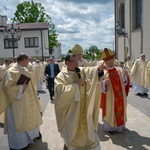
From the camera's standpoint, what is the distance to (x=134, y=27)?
21422 mm

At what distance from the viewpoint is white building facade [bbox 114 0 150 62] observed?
1816cm

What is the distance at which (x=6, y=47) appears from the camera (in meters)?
38.8

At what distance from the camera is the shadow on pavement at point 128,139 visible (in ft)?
17.4

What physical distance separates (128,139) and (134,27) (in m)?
17.1

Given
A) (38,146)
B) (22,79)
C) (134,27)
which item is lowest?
(38,146)

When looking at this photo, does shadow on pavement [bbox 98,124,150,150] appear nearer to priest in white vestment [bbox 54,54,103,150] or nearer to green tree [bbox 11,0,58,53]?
priest in white vestment [bbox 54,54,103,150]

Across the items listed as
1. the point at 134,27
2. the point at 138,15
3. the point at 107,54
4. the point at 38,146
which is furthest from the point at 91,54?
the point at 134,27

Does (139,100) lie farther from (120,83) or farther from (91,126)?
(91,126)

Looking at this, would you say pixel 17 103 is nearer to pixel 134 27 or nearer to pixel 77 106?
pixel 77 106

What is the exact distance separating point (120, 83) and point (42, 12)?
3968 centimetres

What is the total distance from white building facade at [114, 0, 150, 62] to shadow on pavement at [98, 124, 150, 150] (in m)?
11.7

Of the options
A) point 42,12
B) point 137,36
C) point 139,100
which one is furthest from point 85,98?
point 42,12

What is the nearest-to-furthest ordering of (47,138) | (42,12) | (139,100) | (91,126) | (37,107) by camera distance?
1. (91,126)
2. (37,107)
3. (47,138)
4. (139,100)
5. (42,12)

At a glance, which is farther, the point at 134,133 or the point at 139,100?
the point at 139,100
